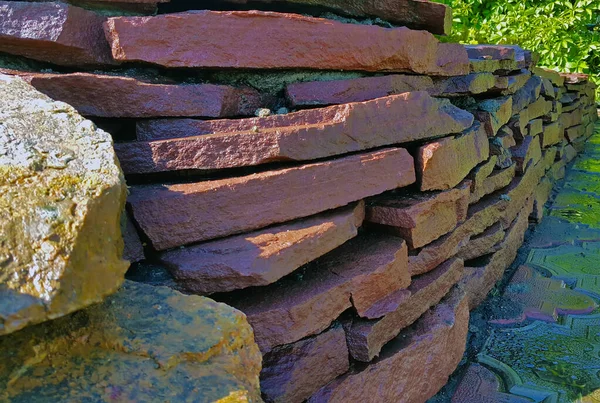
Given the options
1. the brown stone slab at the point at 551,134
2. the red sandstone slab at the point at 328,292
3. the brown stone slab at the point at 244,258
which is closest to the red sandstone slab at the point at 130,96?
the brown stone slab at the point at 244,258

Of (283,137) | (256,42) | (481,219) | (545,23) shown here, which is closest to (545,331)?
(481,219)

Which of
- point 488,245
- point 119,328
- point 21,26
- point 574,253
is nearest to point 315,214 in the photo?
point 119,328

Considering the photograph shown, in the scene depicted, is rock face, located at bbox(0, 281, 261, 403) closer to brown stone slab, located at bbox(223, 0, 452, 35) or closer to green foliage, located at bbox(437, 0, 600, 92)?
brown stone slab, located at bbox(223, 0, 452, 35)

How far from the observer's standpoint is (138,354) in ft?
3.45

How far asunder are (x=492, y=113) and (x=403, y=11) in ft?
A: 2.82

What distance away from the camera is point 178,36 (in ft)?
5.21

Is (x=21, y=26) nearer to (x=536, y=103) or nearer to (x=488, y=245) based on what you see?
(x=488, y=245)

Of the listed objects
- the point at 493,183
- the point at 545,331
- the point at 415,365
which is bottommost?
the point at 545,331

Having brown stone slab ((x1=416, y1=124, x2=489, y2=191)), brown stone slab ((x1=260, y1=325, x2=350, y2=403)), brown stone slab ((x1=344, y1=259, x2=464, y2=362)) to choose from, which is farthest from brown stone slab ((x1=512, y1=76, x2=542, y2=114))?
brown stone slab ((x1=260, y1=325, x2=350, y2=403))

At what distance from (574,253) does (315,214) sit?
87.5 inches

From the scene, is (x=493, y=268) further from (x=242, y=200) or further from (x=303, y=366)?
(x=242, y=200)

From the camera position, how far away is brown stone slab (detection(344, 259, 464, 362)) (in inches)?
66.4

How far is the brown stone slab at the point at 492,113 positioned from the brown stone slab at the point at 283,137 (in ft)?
2.95

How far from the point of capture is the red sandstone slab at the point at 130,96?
58.3 inches
